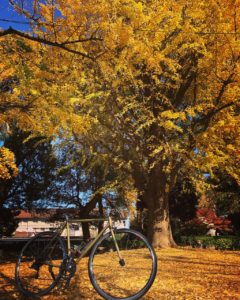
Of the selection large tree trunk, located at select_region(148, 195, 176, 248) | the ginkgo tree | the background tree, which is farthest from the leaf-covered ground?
the background tree

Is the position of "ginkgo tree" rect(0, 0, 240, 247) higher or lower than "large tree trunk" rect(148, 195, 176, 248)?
higher

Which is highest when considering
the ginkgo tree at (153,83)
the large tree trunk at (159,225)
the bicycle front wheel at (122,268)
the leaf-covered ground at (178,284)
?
the ginkgo tree at (153,83)

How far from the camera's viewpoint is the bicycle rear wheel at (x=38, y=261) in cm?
504

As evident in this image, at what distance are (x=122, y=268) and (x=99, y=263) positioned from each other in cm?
35

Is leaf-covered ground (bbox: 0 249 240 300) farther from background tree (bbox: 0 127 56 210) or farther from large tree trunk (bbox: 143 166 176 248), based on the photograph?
background tree (bbox: 0 127 56 210)

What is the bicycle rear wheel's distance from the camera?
16.5 ft

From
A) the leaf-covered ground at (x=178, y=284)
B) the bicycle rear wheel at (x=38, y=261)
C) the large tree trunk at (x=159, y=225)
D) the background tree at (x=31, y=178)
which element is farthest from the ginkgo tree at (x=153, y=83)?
the background tree at (x=31, y=178)

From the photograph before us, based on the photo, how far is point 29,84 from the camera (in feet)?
22.3

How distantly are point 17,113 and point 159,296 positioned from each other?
404 centimetres

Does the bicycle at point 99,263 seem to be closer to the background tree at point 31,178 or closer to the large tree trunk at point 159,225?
the large tree trunk at point 159,225

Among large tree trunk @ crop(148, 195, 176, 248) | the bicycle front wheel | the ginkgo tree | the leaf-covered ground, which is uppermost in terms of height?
the ginkgo tree

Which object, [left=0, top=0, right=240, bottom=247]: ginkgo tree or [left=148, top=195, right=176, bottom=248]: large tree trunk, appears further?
[left=148, top=195, right=176, bottom=248]: large tree trunk

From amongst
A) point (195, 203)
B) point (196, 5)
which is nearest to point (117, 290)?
point (196, 5)

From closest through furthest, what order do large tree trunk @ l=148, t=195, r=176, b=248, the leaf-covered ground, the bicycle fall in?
1. the bicycle
2. the leaf-covered ground
3. large tree trunk @ l=148, t=195, r=176, b=248
